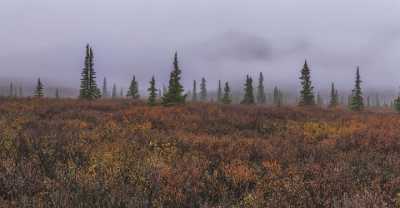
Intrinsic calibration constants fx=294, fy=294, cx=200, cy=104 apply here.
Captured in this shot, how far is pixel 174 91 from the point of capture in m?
31.3

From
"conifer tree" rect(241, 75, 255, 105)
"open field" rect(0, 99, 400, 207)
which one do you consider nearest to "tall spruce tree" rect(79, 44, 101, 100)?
"conifer tree" rect(241, 75, 255, 105)

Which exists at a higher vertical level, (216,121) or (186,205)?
(216,121)

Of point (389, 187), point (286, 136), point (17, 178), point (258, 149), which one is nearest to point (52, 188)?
point (17, 178)

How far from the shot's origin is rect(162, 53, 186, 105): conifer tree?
2820cm

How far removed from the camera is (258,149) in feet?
27.4

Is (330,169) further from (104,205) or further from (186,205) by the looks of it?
(104,205)

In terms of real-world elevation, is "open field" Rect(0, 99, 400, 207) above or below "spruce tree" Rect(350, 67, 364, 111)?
below

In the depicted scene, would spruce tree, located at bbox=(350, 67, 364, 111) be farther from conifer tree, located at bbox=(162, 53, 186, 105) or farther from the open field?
the open field

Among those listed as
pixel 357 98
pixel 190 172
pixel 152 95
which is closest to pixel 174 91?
pixel 152 95

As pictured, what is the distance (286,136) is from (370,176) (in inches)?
203

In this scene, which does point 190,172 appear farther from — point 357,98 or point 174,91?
point 357,98

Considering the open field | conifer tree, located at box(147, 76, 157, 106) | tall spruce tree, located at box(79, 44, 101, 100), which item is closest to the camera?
the open field

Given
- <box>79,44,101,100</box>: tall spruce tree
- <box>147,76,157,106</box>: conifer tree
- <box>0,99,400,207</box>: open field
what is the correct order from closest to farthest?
<box>0,99,400,207</box>: open field, <box>147,76,157,106</box>: conifer tree, <box>79,44,101,100</box>: tall spruce tree

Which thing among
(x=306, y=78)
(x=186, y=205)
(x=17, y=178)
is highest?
(x=306, y=78)
